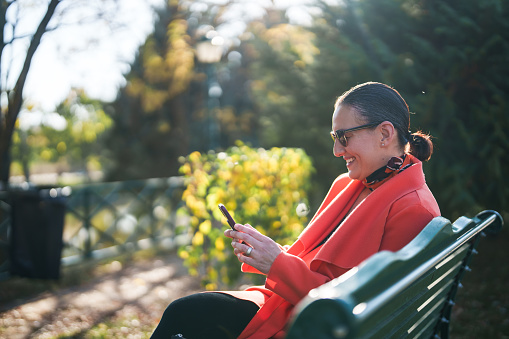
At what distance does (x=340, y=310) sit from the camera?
934mm

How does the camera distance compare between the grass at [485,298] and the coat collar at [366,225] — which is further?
the grass at [485,298]

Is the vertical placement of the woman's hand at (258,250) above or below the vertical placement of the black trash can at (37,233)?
above

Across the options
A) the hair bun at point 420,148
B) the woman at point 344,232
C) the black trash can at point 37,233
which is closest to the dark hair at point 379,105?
the woman at point 344,232

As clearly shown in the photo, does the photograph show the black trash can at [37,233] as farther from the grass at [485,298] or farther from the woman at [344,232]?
the grass at [485,298]

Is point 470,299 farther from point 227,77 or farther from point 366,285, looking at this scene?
point 227,77

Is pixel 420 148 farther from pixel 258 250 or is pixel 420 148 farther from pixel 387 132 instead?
pixel 258 250

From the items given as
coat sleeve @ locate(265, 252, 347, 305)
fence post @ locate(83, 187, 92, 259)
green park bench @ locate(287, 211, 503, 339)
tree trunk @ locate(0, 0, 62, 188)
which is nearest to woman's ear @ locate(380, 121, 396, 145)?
green park bench @ locate(287, 211, 503, 339)

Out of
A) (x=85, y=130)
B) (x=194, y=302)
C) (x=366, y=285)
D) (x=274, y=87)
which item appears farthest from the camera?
(x=85, y=130)

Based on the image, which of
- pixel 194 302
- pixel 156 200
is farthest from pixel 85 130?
pixel 194 302

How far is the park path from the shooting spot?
4.57 meters

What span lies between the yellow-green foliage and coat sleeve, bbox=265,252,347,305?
261 cm

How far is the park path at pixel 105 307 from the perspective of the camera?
4.57m

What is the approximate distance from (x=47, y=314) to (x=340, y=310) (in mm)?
4982

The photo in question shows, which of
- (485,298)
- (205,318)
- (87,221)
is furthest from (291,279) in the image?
(87,221)
